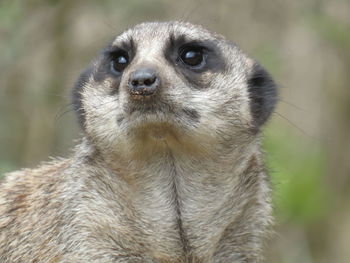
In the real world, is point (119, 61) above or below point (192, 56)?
above

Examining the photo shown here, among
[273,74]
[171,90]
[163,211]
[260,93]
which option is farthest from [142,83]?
[273,74]

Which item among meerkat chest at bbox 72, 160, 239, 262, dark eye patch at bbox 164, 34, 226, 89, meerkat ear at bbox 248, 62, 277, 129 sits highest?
dark eye patch at bbox 164, 34, 226, 89

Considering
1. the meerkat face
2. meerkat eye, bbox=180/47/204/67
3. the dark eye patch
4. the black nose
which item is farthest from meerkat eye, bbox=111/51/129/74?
the black nose

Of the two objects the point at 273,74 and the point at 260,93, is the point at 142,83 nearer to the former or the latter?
the point at 260,93

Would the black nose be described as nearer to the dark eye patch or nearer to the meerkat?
the meerkat

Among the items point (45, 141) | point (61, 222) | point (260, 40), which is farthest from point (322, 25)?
point (61, 222)

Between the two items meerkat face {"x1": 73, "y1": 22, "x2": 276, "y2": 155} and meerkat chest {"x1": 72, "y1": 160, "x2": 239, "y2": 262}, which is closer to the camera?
meerkat face {"x1": 73, "y1": 22, "x2": 276, "y2": 155}

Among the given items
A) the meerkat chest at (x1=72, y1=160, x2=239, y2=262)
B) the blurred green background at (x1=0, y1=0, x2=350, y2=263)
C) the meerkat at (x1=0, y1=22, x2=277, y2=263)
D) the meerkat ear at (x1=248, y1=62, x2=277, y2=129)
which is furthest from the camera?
the blurred green background at (x1=0, y1=0, x2=350, y2=263)

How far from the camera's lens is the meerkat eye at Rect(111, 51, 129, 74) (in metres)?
7.62

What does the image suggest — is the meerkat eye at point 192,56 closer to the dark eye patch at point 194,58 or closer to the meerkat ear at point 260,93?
the dark eye patch at point 194,58

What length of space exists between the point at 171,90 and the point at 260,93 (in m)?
1.30

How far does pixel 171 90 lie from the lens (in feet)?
23.0

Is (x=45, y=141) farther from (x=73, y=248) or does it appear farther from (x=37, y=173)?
(x=73, y=248)

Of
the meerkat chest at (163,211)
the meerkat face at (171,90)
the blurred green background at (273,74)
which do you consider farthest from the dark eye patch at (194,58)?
the blurred green background at (273,74)
